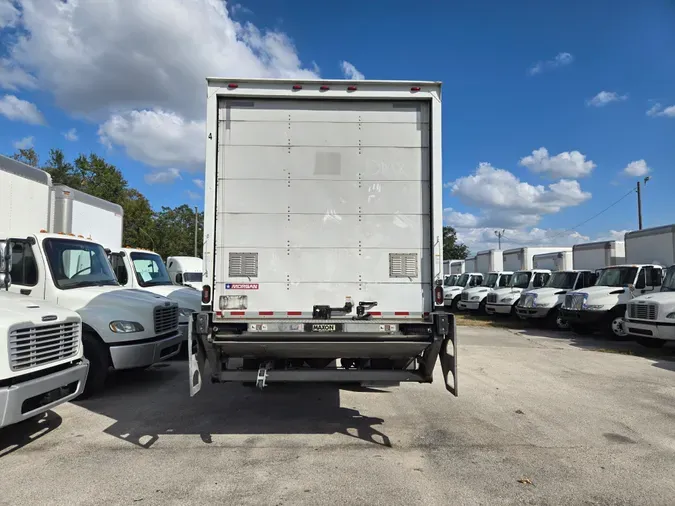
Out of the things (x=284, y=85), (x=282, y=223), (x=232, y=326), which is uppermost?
(x=284, y=85)

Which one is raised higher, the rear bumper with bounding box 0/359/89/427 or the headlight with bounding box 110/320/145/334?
the headlight with bounding box 110/320/145/334

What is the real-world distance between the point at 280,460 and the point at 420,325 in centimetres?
195

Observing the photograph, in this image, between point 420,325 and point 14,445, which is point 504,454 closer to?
point 420,325

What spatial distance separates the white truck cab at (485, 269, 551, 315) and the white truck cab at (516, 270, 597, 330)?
4.96 feet

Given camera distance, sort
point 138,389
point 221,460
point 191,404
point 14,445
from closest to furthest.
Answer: point 221,460 → point 14,445 → point 191,404 → point 138,389

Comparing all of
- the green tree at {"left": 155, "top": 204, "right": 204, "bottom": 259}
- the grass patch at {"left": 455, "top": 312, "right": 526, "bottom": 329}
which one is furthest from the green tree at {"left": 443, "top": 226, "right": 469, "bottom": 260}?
the grass patch at {"left": 455, "top": 312, "right": 526, "bottom": 329}

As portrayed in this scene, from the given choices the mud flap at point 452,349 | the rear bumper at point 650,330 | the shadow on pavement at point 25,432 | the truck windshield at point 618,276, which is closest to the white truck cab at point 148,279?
the shadow on pavement at point 25,432

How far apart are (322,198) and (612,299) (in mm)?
12478

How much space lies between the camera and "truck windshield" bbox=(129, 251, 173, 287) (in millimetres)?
10109

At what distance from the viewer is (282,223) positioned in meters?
5.00

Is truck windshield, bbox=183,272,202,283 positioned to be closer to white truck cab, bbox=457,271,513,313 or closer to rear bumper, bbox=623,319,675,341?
white truck cab, bbox=457,271,513,313

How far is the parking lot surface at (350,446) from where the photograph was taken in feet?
12.7

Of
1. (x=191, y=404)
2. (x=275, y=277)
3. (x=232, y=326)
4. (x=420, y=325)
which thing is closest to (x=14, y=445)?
(x=191, y=404)

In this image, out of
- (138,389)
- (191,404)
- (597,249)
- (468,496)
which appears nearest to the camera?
(468,496)
